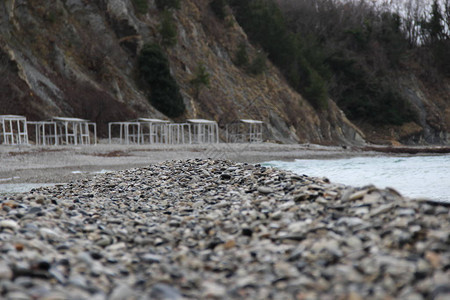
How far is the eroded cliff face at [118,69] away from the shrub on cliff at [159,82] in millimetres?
737

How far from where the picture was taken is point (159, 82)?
3098 centimetres

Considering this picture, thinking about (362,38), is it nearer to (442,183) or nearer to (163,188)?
(442,183)

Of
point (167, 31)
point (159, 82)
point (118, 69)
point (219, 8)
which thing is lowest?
point (159, 82)

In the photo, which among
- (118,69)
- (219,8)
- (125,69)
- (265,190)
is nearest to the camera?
(265,190)

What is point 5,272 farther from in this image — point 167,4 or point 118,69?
point 167,4

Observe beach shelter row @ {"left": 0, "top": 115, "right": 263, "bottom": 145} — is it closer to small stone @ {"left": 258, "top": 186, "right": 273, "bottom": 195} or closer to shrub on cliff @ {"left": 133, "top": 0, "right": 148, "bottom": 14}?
shrub on cliff @ {"left": 133, "top": 0, "right": 148, "bottom": 14}

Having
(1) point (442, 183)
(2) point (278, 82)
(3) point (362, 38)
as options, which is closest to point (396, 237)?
(1) point (442, 183)

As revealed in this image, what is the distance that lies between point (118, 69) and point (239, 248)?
29.0 m

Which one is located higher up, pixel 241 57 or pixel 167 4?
pixel 167 4

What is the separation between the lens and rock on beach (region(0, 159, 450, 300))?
95.9 inches

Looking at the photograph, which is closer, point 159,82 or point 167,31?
point 159,82

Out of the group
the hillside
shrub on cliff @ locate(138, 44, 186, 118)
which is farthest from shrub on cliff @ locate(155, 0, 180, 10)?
shrub on cliff @ locate(138, 44, 186, 118)

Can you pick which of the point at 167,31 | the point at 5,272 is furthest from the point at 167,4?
the point at 5,272

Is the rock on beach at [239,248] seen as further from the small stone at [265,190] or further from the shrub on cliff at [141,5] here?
the shrub on cliff at [141,5]
